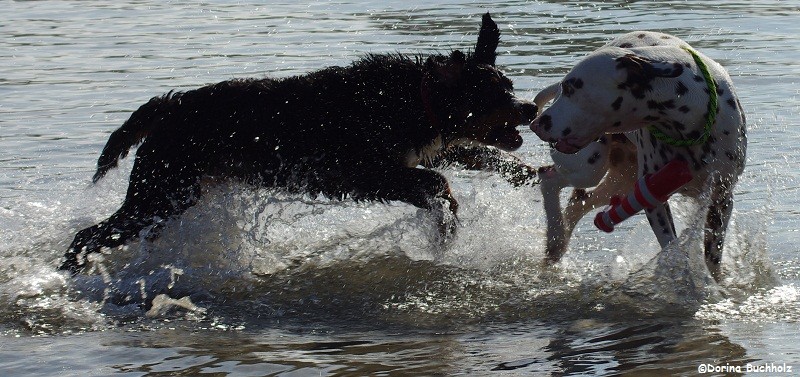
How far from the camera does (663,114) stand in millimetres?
6062

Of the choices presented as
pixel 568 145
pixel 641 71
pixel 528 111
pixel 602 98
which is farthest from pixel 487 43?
pixel 641 71

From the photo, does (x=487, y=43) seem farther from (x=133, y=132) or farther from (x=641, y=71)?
(x=133, y=132)

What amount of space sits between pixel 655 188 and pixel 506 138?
1.26 m

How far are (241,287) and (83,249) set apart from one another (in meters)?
1.01

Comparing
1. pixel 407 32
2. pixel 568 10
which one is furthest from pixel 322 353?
pixel 568 10

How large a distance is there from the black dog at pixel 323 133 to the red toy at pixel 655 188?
39.2 inches

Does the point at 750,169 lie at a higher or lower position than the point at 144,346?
higher

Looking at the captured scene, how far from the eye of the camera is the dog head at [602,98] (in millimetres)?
5965

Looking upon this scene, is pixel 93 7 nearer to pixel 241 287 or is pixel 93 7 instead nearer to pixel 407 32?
pixel 407 32

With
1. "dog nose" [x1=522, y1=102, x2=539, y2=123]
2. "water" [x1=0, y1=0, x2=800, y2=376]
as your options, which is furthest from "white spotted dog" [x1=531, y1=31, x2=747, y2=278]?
"dog nose" [x1=522, y1=102, x2=539, y2=123]

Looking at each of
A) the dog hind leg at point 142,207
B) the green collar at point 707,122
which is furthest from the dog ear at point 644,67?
the dog hind leg at point 142,207

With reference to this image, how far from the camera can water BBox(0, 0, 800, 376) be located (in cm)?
545

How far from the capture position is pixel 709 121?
6008 millimetres

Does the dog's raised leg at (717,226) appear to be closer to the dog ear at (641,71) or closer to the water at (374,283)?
the water at (374,283)
